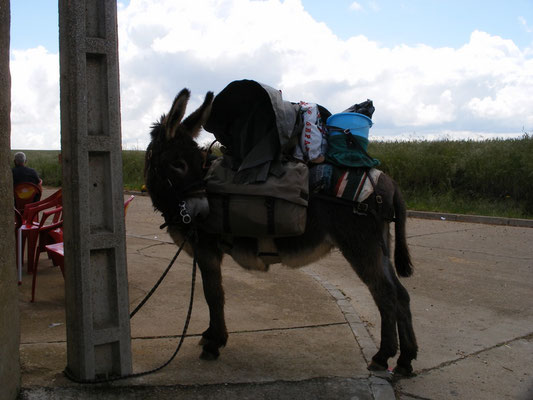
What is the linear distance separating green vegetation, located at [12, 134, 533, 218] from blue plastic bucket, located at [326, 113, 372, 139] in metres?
10.3

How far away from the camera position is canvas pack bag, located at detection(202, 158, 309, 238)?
4.06 metres

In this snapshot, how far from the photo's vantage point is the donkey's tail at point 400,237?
14.9 feet

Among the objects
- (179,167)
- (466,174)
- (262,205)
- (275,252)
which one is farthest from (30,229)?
(466,174)

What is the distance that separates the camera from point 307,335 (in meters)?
5.05

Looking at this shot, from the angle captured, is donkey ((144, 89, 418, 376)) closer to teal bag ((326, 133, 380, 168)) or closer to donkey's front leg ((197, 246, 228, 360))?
donkey's front leg ((197, 246, 228, 360))

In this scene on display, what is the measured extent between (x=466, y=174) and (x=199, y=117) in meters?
13.5

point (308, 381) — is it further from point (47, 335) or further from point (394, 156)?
point (394, 156)

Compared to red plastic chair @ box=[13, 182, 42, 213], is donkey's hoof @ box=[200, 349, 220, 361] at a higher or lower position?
lower

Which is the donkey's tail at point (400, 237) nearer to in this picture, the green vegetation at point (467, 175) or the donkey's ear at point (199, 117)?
the donkey's ear at point (199, 117)

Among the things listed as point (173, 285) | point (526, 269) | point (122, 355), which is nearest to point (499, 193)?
point (526, 269)

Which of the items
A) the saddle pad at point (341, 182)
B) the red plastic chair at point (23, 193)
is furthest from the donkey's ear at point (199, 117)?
the red plastic chair at point (23, 193)

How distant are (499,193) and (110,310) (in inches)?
544

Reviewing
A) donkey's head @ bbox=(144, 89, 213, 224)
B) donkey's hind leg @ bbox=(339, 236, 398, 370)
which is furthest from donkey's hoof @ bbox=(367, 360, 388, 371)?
donkey's head @ bbox=(144, 89, 213, 224)

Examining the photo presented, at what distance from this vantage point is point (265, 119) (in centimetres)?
435
